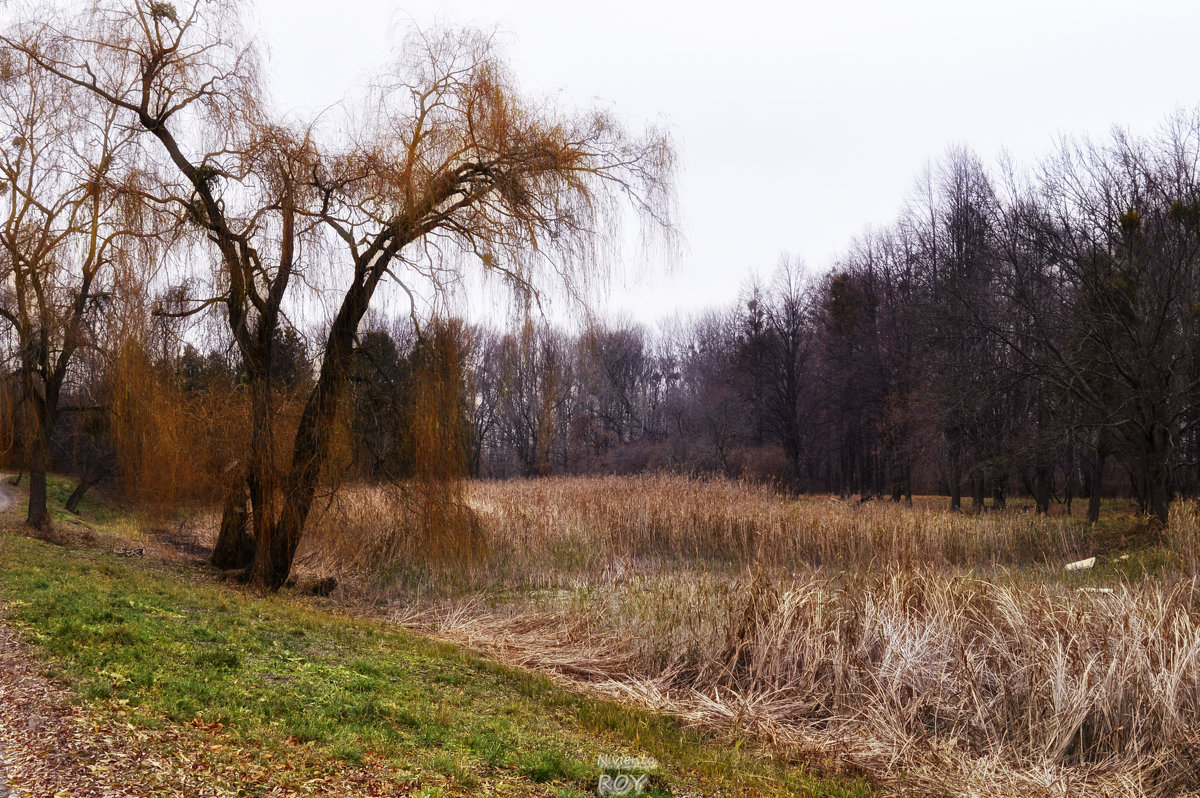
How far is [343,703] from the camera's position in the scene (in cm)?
509

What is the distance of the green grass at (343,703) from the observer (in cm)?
426

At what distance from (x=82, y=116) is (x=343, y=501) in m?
6.46

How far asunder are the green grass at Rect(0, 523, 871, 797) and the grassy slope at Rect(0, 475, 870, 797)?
1 cm

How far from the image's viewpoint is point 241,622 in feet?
23.3

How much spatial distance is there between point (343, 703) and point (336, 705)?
8cm

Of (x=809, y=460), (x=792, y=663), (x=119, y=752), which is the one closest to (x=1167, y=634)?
(x=792, y=663)

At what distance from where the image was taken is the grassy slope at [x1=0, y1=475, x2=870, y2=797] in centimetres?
419

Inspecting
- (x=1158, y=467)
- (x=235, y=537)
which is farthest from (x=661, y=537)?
(x=1158, y=467)

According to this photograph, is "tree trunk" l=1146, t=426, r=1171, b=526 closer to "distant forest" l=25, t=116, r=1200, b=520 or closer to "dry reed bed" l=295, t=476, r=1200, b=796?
"distant forest" l=25, t=116, r=1200, b=520

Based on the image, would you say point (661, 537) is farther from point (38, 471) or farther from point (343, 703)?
point (38, 471)

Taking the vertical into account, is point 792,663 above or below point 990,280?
below

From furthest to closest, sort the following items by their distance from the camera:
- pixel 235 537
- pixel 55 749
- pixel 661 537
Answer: pixel 661 537, pixel 235 537, pixel 55 749

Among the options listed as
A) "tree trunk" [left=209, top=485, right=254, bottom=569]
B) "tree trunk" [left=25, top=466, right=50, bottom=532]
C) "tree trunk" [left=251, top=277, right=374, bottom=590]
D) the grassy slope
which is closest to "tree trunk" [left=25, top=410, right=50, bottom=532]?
"tree trunk" [left=25, top=466, right=50, bottom=532]

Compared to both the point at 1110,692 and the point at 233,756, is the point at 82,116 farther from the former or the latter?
the point at 1110,692
